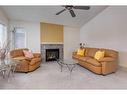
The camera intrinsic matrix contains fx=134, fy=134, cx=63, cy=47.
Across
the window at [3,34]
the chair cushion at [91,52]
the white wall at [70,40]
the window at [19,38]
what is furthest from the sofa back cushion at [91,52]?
the window at [3,34]

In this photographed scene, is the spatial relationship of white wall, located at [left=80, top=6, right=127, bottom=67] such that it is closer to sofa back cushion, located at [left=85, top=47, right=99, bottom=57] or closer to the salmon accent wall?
sofa back cushion, located at [left=85, top=47, right=99, bottom=57]

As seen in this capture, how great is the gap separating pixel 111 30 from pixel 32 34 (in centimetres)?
390

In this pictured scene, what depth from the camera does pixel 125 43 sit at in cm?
506

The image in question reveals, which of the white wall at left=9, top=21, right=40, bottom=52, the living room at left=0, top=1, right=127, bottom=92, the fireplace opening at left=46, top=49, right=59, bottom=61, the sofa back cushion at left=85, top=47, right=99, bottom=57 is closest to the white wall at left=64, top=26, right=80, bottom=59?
the living room at left=0, top=1, right=127, bottom=92

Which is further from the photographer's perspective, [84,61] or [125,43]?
[84,61]

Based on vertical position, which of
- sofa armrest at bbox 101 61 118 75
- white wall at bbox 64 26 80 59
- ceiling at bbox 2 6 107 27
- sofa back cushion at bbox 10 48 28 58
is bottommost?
sofa armrest at bbox 101 61 118 75

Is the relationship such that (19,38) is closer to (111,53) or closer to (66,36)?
(66,36)

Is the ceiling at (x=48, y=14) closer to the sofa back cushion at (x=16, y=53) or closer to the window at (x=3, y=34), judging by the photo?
the window at (x=3, y=34)

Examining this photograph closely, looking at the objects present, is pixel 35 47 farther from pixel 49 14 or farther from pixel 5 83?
pixel 5 83

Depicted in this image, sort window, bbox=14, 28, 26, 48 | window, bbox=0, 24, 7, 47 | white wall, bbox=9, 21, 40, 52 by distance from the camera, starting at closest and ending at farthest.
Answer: window, bbox=0, 24, 7, 47 < window, bbox=14, 28, 26, 48 < white wall, bbox=9, 21, 40, 52

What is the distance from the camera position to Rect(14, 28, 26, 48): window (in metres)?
6.78

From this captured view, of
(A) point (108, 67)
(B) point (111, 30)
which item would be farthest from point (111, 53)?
(B) point (111, 30)
